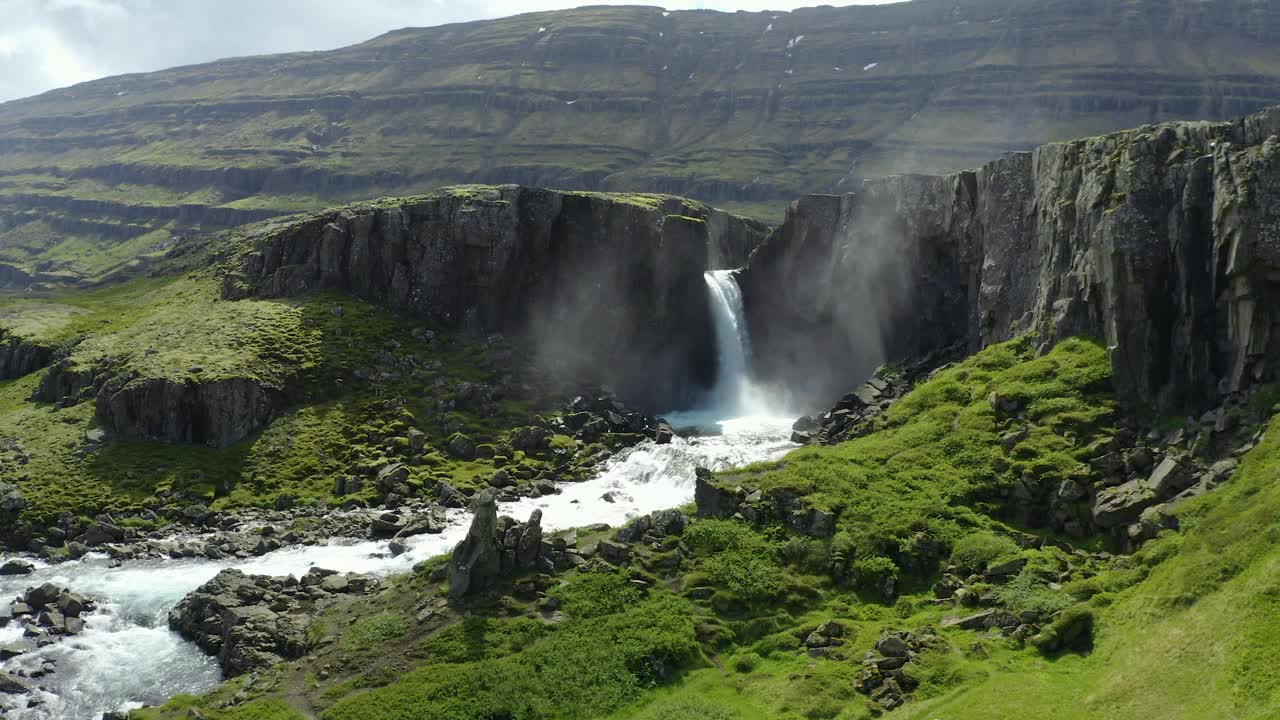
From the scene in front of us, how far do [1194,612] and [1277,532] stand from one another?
4.41 metres

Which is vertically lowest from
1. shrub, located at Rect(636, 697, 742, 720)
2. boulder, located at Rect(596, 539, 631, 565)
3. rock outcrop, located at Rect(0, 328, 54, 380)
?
shrub, located at Rect(636, 697, 742, 720)

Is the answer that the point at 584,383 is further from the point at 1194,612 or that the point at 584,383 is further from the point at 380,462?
the point at 1194,612

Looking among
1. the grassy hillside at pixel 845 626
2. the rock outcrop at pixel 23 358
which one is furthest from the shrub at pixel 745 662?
the rock outcrop at pixel 23 358

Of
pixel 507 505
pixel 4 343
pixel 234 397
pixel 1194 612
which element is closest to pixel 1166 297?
pixel 1194 612

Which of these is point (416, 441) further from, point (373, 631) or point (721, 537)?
point (721, 537)

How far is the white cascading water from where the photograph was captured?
4322cm

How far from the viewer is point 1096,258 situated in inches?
2095

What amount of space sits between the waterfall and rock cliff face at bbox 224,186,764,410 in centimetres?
144

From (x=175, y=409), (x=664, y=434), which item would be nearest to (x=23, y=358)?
(x=175, y=409)

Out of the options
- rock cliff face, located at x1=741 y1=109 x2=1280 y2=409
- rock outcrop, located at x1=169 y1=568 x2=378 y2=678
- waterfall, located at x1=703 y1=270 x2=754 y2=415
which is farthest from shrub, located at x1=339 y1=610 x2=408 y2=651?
waterfall, located at x1=703 y1=270 x2=754 y2=415

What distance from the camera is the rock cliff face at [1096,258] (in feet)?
149

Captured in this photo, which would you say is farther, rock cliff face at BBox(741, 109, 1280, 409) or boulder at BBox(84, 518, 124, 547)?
boulder at BBox(84, 518, 124, 547)

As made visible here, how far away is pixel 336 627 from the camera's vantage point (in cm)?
4478

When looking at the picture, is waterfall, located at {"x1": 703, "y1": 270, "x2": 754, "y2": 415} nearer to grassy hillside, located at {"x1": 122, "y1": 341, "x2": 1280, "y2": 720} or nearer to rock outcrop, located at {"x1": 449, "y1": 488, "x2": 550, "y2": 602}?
grassy hillside, located at {"x1": 122, "y1": 341, "x2": 1280, "y2": 720}
